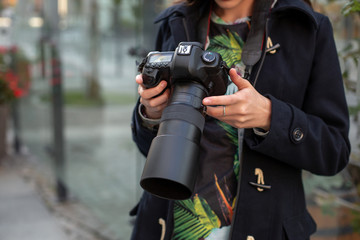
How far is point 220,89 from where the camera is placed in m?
1.03

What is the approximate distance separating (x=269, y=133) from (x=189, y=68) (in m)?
0.28

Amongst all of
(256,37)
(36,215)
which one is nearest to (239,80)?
(256,37)

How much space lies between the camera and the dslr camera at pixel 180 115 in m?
0.84

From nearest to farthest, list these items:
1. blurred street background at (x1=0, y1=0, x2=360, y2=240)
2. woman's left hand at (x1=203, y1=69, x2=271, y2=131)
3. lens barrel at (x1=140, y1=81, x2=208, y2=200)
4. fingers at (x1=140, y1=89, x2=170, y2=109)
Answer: lens barrel at (x1=140, y1=81, x2=208, y2=200) → woman's left hand at (x1=203, y1=69, x2=271, y2=131) → fingers at (x1=140, y1=89, x2=170, y2=109) → blurred street background at (x1=0, y1=0, x2=360, y2=240)

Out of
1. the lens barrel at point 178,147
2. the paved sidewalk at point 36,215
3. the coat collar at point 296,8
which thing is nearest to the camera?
the lens barrel at point 178,147

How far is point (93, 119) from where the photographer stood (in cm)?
370

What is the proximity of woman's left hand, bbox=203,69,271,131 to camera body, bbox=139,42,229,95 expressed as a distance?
0.04 meters

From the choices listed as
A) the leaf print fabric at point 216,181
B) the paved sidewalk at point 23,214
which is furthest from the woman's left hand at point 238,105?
the paved sidewalk at point 23,214

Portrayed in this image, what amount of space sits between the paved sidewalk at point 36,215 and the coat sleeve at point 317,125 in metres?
2.60

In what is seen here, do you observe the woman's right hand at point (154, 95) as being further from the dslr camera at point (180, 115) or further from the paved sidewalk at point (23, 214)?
the paved sidewalk at point (23, 214)

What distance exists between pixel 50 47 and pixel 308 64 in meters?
3.53

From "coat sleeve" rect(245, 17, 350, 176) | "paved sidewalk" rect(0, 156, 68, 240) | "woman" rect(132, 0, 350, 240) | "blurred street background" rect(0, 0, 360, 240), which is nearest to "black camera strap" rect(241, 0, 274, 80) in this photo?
"woman" rect(132, 0, 350, 240)

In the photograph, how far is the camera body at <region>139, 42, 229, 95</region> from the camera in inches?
37.6

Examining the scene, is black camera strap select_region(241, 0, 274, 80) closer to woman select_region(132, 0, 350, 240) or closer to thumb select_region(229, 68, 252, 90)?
woman select_region(132, 0, 350, 240)
